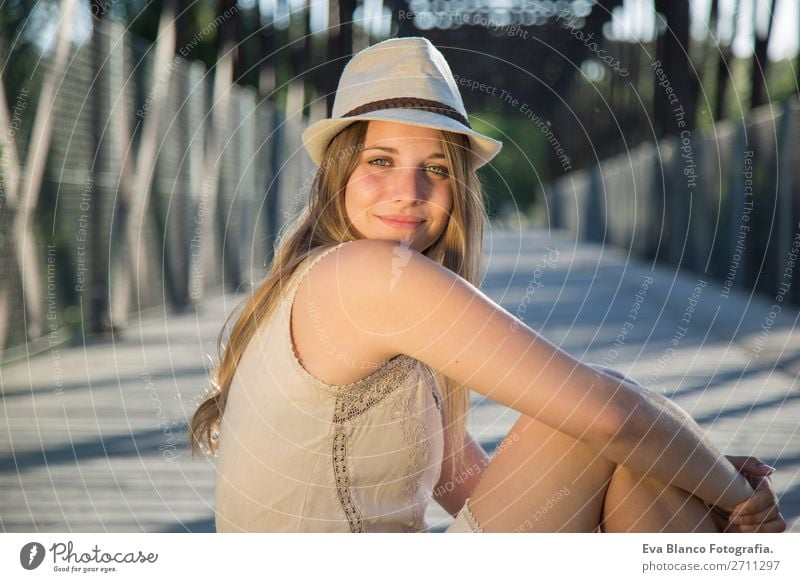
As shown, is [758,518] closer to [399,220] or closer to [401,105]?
[399,220]

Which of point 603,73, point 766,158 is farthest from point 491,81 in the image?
point 766,158

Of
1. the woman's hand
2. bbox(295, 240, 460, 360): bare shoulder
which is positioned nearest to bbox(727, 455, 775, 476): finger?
the woman's hand

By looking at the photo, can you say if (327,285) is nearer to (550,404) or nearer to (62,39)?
(550,404)

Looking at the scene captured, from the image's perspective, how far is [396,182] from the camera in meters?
1.89

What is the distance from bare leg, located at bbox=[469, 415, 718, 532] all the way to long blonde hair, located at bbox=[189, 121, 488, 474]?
304mm

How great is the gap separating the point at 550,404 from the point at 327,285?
14.3 inches

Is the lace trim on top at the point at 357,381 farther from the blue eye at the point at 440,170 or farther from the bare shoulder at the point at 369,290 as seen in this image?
the blue eye at the point at 440,170

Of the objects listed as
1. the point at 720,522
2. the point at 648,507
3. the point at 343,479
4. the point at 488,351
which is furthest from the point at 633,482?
the point at 343,479

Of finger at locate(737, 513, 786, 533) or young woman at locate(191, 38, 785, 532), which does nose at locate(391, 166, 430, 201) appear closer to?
→ young woman at locate(191, 38, 785, 532)

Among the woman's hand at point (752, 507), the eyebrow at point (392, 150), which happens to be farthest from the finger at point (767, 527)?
the eyebrow at point (392, 150)

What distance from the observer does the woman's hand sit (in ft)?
6.31

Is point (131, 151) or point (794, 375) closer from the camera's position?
point (794, 375)

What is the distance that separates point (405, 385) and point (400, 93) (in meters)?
0.46

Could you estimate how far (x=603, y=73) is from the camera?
31.8 m
